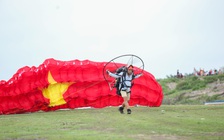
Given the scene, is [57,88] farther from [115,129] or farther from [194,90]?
[194,90]

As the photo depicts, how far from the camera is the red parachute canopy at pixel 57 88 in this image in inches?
883

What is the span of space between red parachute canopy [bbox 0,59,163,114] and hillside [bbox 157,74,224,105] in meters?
23.5

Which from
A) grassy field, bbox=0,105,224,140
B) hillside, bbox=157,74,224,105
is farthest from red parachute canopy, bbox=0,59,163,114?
Result: hillside, bbox=157,74,224,105

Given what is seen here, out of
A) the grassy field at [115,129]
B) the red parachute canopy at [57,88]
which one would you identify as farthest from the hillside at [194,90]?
the grassy field at [115,129]

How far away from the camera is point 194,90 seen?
52.6 meters

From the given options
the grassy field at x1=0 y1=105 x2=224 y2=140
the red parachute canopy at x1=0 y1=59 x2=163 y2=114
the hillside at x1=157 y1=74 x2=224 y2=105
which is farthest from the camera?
the hillside at x1=157 y1=74 x2=224 y2=105

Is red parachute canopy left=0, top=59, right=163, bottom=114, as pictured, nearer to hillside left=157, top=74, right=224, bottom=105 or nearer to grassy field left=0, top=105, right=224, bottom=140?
grassy field left=0, top=105, right=224, bottom=140

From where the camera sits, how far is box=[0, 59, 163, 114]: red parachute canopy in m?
22.4

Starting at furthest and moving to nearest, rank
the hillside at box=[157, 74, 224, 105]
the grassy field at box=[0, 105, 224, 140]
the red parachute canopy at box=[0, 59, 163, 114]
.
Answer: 1. the hillside at box=[157, 74, 224, 105]
2. the red parachute canopy at box=[0, 59, 163, 114]
3. the grassy field at box=[0, 105, 224, 140]

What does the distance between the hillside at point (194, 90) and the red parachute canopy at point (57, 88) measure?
23452 mm

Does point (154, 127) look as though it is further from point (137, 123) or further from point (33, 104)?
point (33, 104)

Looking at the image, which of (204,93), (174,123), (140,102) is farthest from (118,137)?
(204,93)

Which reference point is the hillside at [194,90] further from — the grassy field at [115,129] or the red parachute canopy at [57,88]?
the grassy field at [115,129]

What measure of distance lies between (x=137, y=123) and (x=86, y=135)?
10.4 ft
